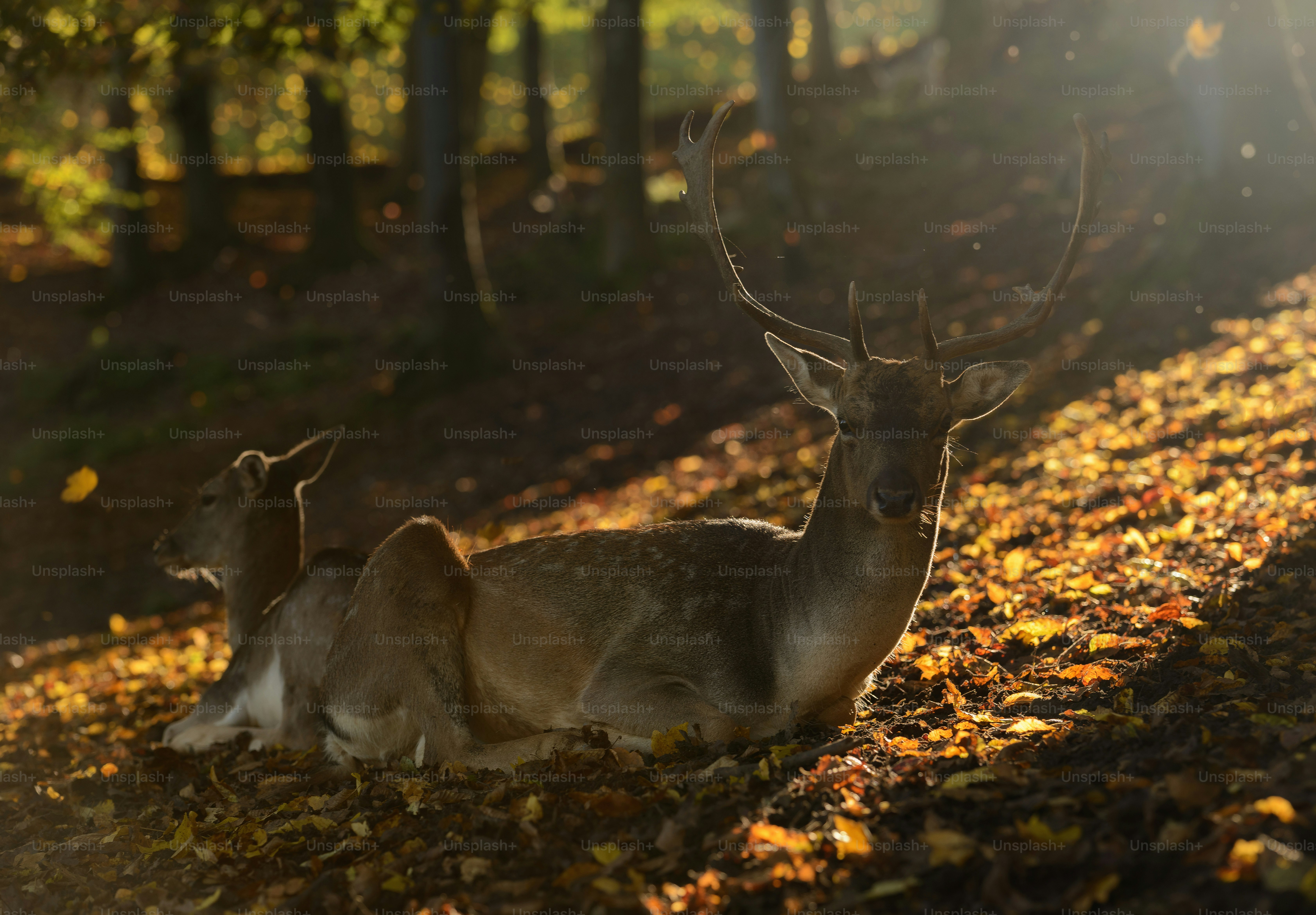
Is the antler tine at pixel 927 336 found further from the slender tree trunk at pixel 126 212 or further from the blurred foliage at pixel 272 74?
the slender tree trunk at pixel 126 212

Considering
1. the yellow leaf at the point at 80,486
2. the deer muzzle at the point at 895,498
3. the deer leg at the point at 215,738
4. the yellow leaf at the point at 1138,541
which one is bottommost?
the yellow leaf at the point at 80,486

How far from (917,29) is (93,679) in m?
55.4

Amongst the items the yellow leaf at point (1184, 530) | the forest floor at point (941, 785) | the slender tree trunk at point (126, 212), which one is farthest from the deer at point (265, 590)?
the slender tree trunk at point (126, 212)

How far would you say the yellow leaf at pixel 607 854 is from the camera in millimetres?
4039

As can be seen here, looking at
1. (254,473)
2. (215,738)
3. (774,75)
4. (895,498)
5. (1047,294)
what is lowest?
(215,738)

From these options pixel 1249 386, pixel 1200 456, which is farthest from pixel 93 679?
pixel 1249 386

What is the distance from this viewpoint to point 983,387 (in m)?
5.11

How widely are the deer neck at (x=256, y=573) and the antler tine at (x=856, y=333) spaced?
15.4 ft

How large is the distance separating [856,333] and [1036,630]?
2.23 metres

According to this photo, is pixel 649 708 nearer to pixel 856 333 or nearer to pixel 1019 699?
pixel 1019 699

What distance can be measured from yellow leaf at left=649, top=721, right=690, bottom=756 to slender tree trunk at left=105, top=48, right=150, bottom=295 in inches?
648

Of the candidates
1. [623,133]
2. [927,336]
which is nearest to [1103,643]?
[927,336]

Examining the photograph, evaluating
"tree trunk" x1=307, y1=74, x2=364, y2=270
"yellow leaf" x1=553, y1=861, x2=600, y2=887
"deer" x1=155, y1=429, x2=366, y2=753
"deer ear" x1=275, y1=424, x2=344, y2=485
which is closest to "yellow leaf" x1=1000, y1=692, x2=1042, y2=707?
"yellow leaf" x1=553, y1=861, x2=600, y2=887

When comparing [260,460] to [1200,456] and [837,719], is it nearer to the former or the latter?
[837,719]
